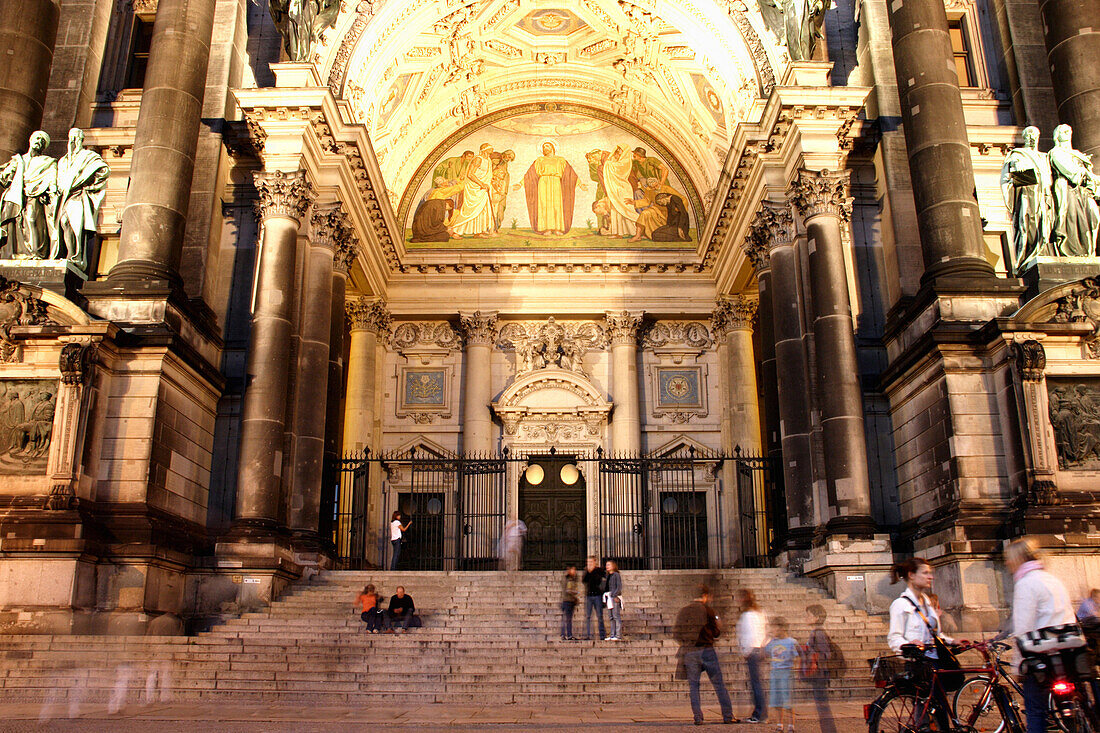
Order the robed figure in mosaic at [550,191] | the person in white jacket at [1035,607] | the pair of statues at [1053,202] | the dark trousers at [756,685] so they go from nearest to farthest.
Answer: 1. the person in white jacket at [1035,607]
2. the dark trousers at [756,685]
3. the pair of statues at [1053,202]
4. the robed figure in mosaic at [550,191]

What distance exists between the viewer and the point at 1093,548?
12.4 meters

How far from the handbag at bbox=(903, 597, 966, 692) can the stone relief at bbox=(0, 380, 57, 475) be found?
41.3ft

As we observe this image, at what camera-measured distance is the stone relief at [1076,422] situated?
43.0 ft

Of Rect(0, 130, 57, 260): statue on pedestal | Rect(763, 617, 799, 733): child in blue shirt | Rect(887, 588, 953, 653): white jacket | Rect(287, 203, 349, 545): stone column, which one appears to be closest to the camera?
Rect(887, 588, 953, 653): white jacket

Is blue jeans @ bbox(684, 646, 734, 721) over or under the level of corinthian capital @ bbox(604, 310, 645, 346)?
under

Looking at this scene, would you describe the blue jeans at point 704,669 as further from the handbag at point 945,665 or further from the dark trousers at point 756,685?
the handbag at point 945,665

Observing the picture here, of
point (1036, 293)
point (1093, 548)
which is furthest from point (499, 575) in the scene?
A: point (1036, 293)

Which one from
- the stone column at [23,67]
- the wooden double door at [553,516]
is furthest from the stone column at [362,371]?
the stone column at [23,67]

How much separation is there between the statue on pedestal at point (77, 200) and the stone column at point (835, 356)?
1310 cm

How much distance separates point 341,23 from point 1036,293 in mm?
15228

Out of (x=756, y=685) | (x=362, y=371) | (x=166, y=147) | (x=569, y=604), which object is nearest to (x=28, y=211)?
(x=166, y=147)

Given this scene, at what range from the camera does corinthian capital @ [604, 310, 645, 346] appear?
25.1m

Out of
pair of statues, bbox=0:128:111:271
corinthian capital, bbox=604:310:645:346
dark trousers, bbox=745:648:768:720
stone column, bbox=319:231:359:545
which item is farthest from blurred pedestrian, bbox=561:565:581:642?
corinthian capital, bbox=604:310:645:346

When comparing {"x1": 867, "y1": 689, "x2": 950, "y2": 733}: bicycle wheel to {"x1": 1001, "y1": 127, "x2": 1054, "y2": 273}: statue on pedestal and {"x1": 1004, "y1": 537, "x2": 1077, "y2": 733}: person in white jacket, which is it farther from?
{"x1": 1001, "y1": 127, "x2": 1054, "y2": 273}: statue on pedestal
